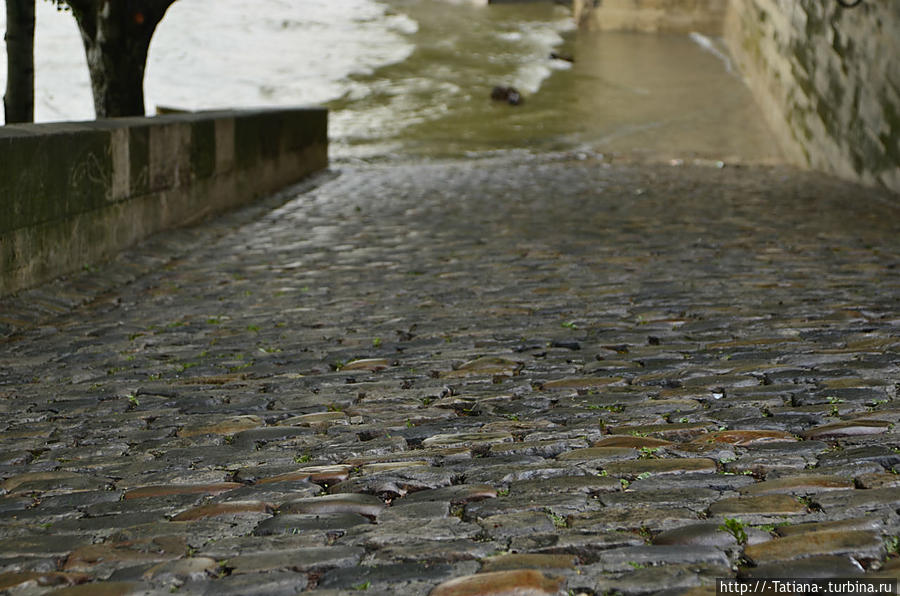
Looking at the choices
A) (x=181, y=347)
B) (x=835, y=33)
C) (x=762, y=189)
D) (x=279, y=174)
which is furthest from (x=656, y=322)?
(x=835, y=33)

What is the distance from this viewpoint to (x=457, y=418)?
12.7ft

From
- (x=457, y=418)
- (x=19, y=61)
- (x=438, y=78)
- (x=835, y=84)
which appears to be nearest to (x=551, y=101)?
(x=438, y=78)

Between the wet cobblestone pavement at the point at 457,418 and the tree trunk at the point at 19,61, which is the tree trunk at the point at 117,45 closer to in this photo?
the tree trunk at the point at 19,61

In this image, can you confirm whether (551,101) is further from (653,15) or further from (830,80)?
(653,15)

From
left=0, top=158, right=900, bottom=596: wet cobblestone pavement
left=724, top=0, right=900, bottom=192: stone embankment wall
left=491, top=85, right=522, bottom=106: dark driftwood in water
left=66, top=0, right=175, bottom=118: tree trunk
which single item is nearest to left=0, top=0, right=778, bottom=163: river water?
left=491, top=85, right=522, bottom=106: dark driftwood in water

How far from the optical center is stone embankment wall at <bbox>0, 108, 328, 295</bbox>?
6.32 meters

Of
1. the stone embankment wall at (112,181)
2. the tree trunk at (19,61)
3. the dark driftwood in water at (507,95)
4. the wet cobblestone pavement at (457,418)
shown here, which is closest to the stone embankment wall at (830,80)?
the wet cobblestone pavement at (457,418)

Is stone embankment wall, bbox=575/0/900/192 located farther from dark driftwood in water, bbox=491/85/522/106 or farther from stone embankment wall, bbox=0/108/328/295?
stone embankment wall, bbox=0/108/328/295

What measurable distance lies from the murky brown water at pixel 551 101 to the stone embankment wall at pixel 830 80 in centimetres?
68

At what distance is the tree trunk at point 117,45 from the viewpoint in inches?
427

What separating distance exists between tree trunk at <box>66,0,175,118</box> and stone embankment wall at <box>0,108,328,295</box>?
0.96 m

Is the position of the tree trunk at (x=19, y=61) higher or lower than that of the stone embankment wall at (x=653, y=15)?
lower

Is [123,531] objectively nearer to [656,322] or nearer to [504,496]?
[504,496]

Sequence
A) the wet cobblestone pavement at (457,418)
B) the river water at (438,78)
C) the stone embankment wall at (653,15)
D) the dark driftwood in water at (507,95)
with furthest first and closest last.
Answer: the stone embankment wall at (653,15)
the dark driftwood in water at (507,95)
the river water at (438,78)
the wet cobblestone pavement at (457,418)
